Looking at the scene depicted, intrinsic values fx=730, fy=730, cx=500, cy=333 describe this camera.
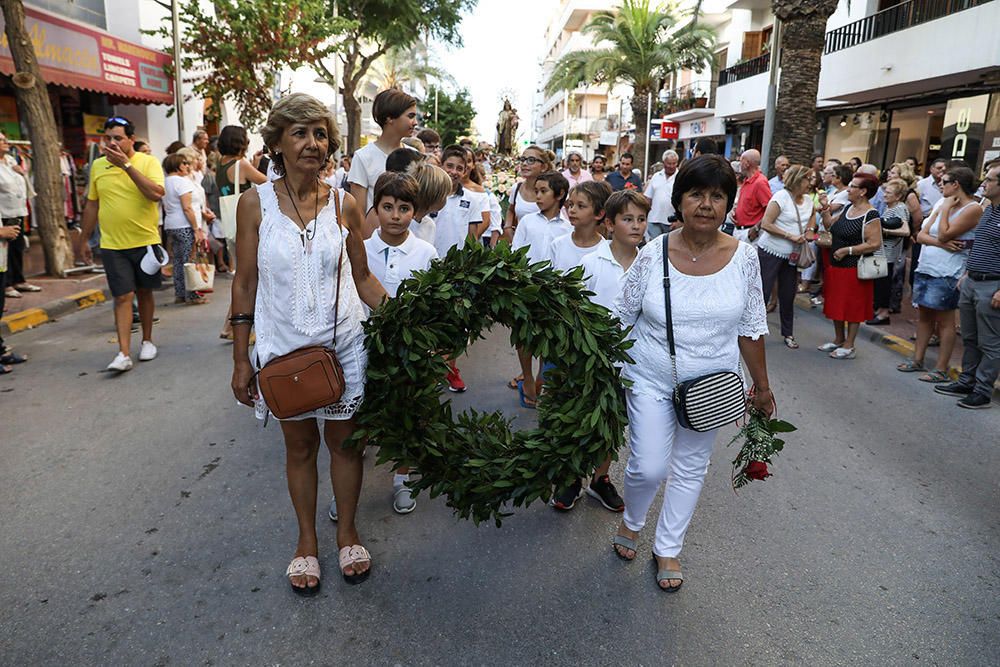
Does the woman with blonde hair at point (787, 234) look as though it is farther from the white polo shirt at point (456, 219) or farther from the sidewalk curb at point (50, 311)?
the sidewalk curb at point (50, 311)

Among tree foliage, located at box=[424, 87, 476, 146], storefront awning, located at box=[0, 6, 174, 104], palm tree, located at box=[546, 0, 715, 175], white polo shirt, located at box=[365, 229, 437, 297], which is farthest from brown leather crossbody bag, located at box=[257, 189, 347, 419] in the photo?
tree foliage, located at box=[424, 87, 476, 146]

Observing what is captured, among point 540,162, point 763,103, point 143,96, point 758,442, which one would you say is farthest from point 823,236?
point 763,103

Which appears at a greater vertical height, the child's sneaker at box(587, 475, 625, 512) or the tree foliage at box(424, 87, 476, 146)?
the tree foliage at box(424, 87, 476, 146)

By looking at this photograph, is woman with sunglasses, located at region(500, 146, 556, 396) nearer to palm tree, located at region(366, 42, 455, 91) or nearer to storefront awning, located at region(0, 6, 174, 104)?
storefront awning, located at region(0, 6, 174, 104)

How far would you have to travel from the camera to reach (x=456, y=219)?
6129 mm

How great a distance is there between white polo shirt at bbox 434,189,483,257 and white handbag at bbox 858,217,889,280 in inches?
160

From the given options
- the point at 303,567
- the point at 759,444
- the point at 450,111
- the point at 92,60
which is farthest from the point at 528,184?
the point at 450,111

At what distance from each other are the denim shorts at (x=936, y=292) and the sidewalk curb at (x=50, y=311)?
30.6ft

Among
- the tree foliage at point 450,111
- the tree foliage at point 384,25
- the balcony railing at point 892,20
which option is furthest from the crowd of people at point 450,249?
the tree foliage at point 450,111

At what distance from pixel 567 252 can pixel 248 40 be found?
580 inches

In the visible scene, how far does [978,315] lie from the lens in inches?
238

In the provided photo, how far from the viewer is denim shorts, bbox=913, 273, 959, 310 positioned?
22.2 ft

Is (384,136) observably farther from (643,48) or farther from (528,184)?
(643,48)

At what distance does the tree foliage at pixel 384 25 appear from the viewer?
26.7 m
